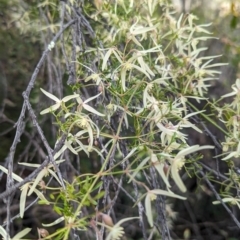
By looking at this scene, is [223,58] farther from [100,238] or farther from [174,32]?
[100,238]

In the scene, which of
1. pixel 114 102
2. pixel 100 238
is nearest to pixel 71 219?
pixel 100 238

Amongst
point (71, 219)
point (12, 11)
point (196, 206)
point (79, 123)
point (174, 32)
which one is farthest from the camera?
point (196, 206)

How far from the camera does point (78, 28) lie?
37.8 inches

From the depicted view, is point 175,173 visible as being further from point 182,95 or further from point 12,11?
point 12,11

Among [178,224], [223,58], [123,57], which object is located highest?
[123,57]

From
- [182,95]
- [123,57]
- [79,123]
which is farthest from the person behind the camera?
[182,95]

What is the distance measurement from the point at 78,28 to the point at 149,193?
519mm

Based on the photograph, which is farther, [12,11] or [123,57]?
[12,11]

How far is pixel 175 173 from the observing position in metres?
0.54

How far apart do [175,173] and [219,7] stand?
63.7 inches

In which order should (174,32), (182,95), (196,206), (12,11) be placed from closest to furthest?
(182,95) → (174,32) → (12,11) → (196,206)

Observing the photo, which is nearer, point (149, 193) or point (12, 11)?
point (149, 193)

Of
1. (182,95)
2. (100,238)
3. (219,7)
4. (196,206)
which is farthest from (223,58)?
(100,238)

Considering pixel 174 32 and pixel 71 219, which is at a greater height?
pixel 174 32
